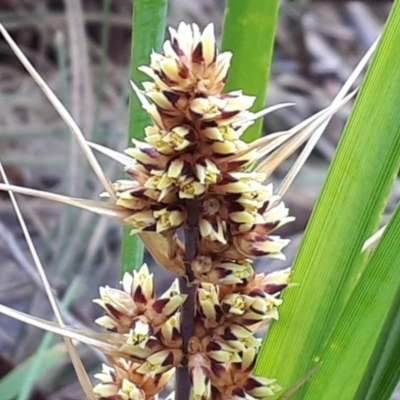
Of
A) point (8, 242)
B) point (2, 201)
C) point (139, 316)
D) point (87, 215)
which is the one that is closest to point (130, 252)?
point (139, 316)

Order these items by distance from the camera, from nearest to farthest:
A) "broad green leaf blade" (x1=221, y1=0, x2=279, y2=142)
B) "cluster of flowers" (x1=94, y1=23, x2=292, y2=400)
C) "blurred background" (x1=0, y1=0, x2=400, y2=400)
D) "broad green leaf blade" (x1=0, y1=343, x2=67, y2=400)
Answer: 1. "cluster of flowers" (x1=94, y1=23, x2=292, y2=400)
2. "broad green leaf blade" (x1=221, y1=0, x2=279, y2=142)
3. "broad green leaf blade" (x1=0, y1=343, x2=67, y2=400)
4. "blurred background" (x1=0, y1=0, x2=400, y2=400)

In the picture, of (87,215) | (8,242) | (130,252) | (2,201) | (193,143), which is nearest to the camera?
(193,143)

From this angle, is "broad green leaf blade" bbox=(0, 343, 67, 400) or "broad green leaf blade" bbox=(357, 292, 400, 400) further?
"broad green leaf blade" bbox=(0, 343, 67, 400)

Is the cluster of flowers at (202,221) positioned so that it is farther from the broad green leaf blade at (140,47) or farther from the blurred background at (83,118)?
the blurred background at (83,118)

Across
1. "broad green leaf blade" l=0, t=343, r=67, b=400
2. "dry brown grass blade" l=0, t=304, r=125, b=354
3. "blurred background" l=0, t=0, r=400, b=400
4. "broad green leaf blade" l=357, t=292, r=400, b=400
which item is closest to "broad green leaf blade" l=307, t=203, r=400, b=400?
"broad green leaf blade" l=357, t=292, r=400, b=400

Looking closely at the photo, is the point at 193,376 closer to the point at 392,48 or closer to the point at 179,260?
the point at 179,260

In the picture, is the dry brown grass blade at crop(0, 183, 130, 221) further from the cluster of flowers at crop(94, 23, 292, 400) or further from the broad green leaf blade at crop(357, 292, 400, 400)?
the broad green leaf blade at crop(357, 292, 400, 400)
